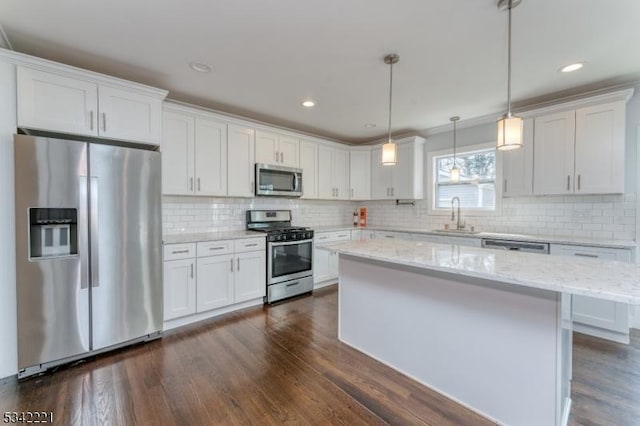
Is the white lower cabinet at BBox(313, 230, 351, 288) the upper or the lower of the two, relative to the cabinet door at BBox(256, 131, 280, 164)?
lower

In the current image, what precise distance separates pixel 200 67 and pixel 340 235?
313 cm

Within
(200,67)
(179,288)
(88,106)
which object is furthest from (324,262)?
(88,106)

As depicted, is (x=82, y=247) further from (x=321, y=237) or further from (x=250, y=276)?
(x=321, y=237)

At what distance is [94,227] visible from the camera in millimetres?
2365

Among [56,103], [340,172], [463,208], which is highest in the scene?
[56,103]

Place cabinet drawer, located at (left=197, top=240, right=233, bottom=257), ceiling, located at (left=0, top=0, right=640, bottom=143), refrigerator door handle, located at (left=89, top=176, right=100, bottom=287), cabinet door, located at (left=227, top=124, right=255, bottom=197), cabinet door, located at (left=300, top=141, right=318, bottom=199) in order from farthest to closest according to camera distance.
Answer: cabinet door, located at (left=300, top=141, right=318, bottom=199) → cabinet door, located at (left=227, top=124, right=255, bottom=197) → cabinet drawer, located at (left=197, top=240, right=233, bottom=257) → refrigerator door handle, located at (left=89, top=176, right=100, bottom=287) → ceiling, located at (left=0, top=0, right=640, bottom=143)

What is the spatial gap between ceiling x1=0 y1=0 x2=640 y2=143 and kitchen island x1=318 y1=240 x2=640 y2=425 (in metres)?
1.66

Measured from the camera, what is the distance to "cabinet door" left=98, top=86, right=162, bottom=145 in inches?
99.1

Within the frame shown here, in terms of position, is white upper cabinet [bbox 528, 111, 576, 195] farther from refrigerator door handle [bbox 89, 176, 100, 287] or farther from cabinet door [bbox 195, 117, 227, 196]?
refrigerator door handle [bbox 89, 176, 100, 287]

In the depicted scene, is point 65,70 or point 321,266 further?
point 321,266

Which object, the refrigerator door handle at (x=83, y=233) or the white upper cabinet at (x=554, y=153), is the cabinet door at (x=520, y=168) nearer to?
the white upper cabinet at (x=554, y=153)

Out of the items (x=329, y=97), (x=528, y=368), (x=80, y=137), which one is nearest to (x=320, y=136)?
(x=329, y=97)

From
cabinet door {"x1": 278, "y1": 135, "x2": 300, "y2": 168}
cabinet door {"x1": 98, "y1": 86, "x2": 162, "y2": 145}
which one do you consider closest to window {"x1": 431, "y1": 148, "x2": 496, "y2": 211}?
cabinet door {"x1": 278, "y1": 135, "x2": 300, "y2": 168}

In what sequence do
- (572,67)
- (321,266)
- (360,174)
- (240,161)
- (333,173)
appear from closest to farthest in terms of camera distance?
1. (572,67)
2. (240,161)
3. (321,266)
4. (333,173)
5. (360,174)
